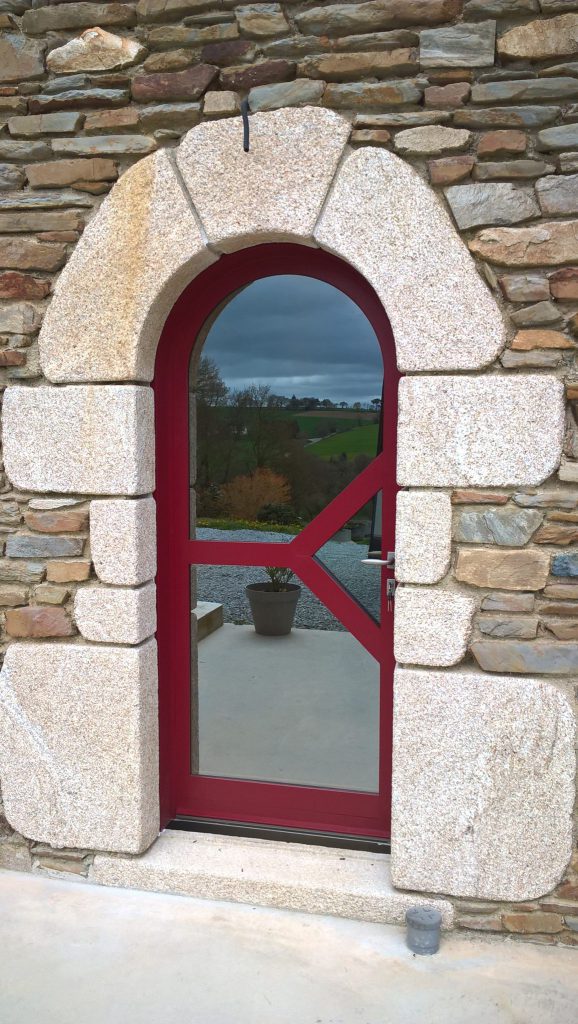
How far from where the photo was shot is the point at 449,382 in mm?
2271

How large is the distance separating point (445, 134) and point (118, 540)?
168 cm

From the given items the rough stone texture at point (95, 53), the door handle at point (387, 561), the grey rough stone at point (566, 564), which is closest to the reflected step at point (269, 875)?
the door handle at point (387, 561)

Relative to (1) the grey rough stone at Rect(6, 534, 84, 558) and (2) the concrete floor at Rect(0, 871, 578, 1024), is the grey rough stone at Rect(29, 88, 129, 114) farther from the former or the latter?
(2) the concrete floor at Rect(0, 871, 578, 1024)

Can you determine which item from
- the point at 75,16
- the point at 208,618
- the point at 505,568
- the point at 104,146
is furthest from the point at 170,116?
the point at 208,618

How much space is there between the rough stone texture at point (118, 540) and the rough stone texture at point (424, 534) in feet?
2.95

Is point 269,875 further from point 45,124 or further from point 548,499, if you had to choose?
point 45,124

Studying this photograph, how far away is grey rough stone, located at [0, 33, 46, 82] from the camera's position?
8.26 feet

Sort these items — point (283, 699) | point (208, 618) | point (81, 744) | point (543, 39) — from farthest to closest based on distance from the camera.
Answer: point (208, 618) < point (283, 699) < point (81, 744) < point (543, 39)

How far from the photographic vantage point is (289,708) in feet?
13.3

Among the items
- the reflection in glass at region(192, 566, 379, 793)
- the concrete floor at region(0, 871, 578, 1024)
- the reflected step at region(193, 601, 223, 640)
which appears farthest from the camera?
the reflected step at region(193, 601, 223, 640)

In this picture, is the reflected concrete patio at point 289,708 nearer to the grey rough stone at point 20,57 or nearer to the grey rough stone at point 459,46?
the grey rough stone at point 459,46

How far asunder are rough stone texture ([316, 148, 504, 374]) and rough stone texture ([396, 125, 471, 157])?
0.19ft

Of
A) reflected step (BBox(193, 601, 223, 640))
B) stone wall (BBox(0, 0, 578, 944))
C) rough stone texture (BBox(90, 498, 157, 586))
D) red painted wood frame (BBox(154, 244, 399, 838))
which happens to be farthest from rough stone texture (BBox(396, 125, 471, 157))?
reflected step (BBox(193, 601, 223, 640))

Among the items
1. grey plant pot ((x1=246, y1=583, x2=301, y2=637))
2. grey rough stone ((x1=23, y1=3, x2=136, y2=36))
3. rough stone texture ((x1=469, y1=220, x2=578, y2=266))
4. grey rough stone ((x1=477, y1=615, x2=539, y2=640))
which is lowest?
grey plant pot ((x1=246, y1=583, x2=301, y2=637))
